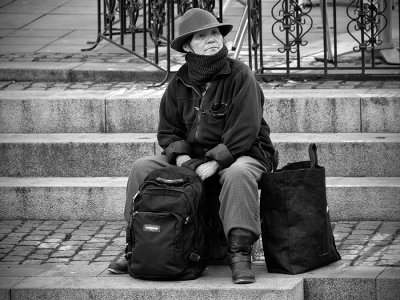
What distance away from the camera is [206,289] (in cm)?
580

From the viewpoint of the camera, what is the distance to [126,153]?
7.74 metres

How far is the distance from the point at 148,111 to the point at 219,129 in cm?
192

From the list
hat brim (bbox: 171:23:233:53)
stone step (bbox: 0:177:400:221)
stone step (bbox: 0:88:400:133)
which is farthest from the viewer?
stone step (bbox: 0:88:400:133)

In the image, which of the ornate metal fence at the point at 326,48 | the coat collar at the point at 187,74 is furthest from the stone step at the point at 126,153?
the coat collar at the point at 187,74

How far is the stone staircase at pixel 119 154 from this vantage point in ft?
20.2

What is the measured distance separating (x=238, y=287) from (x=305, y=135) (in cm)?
231

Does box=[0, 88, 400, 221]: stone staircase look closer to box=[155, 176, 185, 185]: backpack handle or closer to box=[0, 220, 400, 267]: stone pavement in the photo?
box=[0, 220, 400, 267]: stone pavement

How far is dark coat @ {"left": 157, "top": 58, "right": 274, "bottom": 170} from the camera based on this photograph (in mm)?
6191

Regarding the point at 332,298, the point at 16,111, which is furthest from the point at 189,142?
the point at 16,111

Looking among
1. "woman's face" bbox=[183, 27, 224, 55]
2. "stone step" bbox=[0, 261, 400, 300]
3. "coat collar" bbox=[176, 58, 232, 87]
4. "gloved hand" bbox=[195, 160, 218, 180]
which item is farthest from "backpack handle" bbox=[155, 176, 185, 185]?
"woman's face" bbox=[183, 27, 224, 55]

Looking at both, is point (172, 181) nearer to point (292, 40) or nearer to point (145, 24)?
point (145, 24)

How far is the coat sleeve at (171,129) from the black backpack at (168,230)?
1.28 ft

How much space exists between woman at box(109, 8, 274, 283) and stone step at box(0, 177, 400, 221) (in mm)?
Answer: 977

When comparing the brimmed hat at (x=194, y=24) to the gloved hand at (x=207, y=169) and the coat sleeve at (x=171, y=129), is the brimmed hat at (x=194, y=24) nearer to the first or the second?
the coat sleeve at (x=171, y=129)
